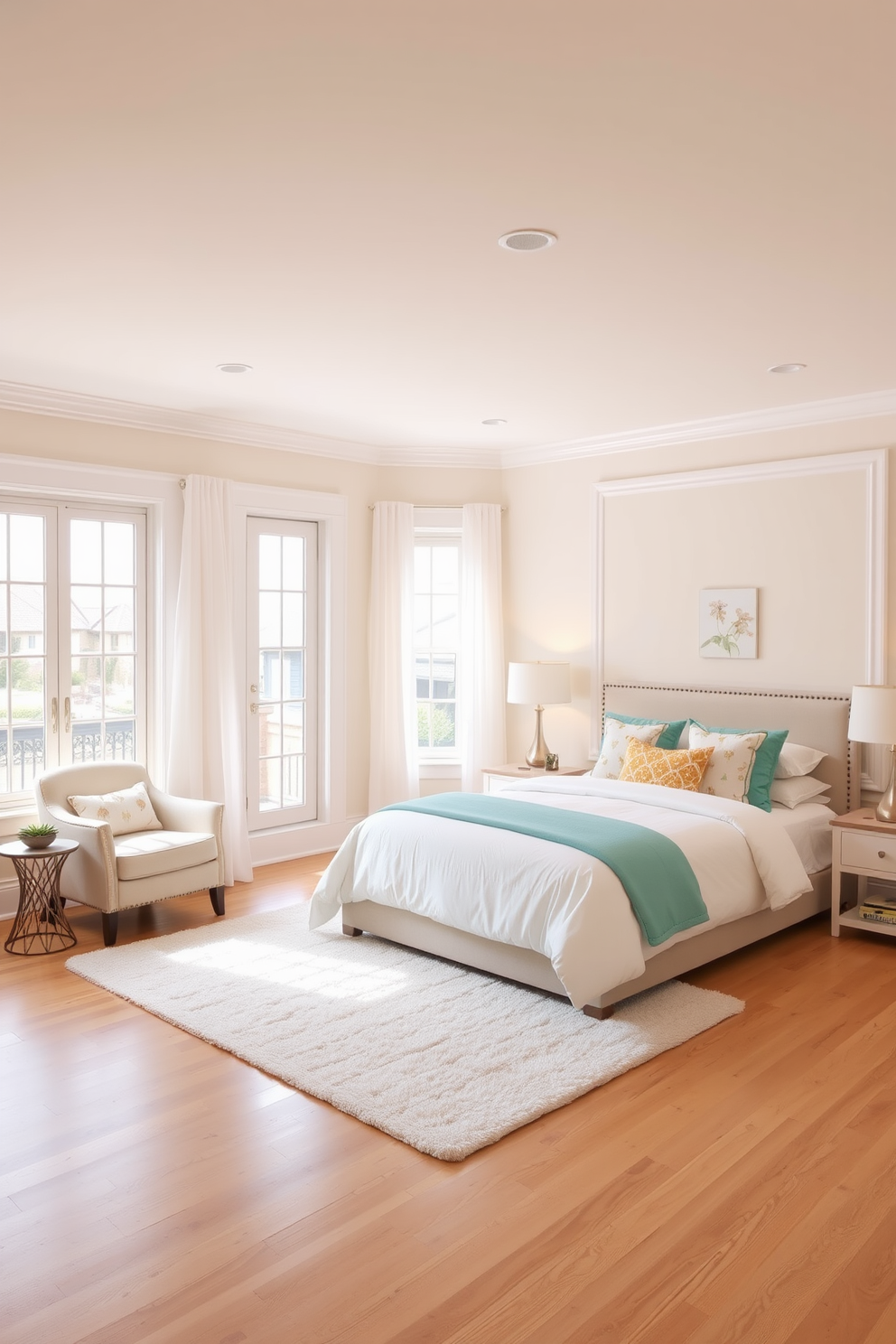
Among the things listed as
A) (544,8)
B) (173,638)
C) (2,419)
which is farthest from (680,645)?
(544,8)

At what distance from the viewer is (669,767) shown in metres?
5.04

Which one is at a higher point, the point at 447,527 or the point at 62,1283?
the point at 447,527

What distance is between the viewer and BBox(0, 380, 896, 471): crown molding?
16.5 ft

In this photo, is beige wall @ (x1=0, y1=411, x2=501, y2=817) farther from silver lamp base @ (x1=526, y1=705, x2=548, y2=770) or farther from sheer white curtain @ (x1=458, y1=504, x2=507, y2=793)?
silver lamp base @ (x1=526, y1=705, x2=548, y2=770)

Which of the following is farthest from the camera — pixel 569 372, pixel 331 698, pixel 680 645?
pixel 331 698

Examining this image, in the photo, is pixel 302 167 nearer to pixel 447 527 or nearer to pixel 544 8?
pixel 544 8

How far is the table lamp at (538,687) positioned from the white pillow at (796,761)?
149 centimetres

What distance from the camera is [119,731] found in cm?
552

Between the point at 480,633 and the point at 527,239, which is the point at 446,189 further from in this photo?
the point at 480,633

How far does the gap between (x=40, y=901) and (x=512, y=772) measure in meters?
2.78

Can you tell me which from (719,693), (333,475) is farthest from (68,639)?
(719,693)

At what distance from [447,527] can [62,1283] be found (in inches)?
204

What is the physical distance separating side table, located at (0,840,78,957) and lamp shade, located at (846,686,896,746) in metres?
3.73

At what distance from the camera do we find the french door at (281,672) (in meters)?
6.11
